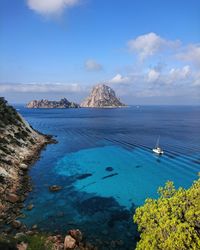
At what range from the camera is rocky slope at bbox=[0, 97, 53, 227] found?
1414 inches

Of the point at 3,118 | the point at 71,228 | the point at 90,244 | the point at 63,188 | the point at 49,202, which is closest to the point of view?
the point at 90,244

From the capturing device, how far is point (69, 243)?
26734 millimetres

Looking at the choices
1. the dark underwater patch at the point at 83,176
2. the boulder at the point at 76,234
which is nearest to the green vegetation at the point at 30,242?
the boulder at the point at 76,234

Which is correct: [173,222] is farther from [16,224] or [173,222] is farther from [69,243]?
[16,224]

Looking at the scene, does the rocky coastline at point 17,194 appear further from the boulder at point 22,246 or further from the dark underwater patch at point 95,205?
the dark underwater patch at point 95,205

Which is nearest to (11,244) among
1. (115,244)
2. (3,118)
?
(115,244)

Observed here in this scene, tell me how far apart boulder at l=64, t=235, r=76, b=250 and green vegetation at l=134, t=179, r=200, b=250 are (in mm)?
9256

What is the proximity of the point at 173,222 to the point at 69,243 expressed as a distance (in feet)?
43.8

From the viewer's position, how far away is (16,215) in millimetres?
33406

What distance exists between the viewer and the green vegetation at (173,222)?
711 inches

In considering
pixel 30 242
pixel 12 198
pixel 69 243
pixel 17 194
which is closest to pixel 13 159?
pixel 17 194

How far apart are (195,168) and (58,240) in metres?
40.3

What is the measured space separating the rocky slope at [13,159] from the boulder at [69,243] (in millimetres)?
7490

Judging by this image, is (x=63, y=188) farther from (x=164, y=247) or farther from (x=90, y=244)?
(x=164, y=247)
